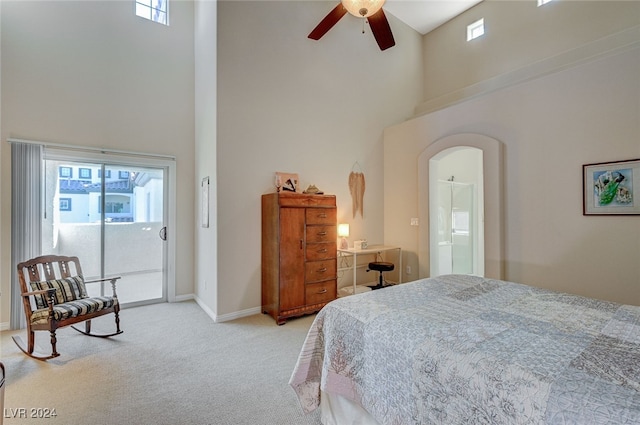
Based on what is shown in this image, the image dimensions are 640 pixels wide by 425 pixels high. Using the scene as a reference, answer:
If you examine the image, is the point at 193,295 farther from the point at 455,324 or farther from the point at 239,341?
the point at 455,324

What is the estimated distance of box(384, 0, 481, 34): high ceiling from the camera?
525cm

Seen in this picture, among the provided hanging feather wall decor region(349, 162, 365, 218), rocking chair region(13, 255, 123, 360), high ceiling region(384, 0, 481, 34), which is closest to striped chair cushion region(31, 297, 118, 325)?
rocking chair region(13, 255, 123, 360)

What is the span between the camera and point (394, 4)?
531cm

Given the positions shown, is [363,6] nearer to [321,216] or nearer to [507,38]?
[321,216]

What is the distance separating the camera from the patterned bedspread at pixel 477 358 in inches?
38.7

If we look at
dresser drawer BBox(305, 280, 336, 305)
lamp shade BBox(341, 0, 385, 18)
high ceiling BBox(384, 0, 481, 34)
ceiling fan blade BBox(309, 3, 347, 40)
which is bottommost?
dresser drawer BBox(305, 280, 336, 305)

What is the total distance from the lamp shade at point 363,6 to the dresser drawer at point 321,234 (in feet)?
8.20

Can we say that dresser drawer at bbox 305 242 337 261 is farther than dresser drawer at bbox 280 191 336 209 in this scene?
Yes

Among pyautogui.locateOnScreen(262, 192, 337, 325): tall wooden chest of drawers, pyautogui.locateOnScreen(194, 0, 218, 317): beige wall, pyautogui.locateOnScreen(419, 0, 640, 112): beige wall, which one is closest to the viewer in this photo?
pyautogui.locateOnScreen(262, 192, 337, 325): tall wooden chest of drawers

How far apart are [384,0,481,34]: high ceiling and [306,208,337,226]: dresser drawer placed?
4.33 m

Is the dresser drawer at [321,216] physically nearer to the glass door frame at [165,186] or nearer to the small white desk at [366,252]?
the small white desk at [366,252]

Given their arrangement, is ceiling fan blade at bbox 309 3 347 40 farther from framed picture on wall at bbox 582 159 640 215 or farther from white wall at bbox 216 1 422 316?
framed picture on wall at bbox 582 159 640 215

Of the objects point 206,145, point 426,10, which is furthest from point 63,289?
point 426,10

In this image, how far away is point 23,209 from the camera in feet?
11.5
